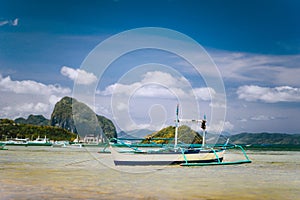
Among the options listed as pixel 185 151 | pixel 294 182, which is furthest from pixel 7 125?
pixel 294 182

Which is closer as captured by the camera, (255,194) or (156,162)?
(255,194)

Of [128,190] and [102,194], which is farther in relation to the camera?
[128,190]

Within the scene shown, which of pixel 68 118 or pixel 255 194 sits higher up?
pixel 68 118

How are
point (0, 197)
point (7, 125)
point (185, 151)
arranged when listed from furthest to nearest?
point (7, 125)
point (185, 151)
point (0, 197)

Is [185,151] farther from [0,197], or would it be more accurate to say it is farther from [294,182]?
[0,197]

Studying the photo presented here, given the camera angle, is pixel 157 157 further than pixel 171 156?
No

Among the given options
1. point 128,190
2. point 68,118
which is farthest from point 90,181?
point 68,118

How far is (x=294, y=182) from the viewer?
1709 cm

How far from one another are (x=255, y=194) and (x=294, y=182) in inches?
188

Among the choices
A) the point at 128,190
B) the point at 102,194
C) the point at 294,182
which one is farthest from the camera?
the point at 294,182

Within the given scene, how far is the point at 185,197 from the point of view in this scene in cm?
1215

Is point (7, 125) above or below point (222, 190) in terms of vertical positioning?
above

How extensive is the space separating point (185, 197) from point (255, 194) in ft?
8.53

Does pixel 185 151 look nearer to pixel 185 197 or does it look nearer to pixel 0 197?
pixel 185 197
